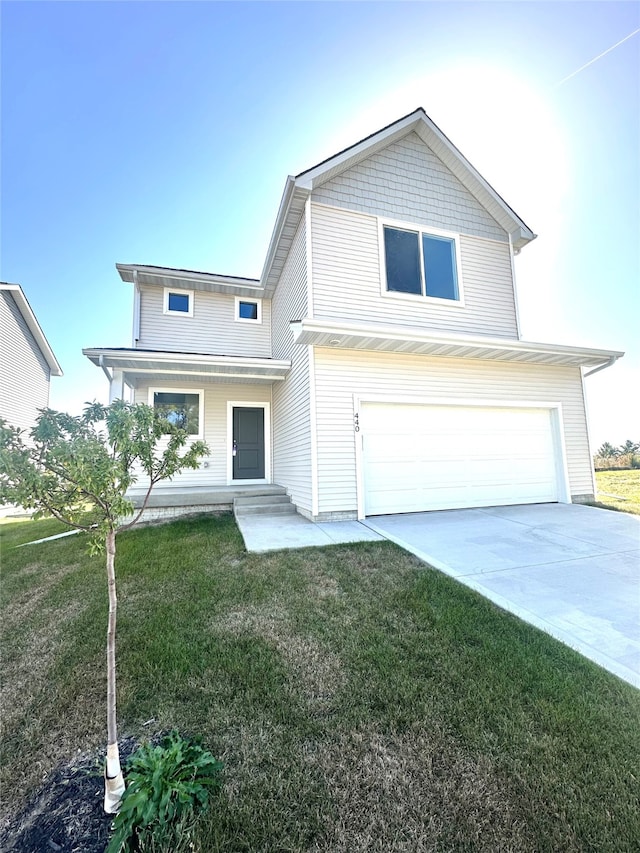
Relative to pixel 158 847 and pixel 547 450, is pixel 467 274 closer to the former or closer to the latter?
pixel 547 450

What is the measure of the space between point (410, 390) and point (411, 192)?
455 centimetres

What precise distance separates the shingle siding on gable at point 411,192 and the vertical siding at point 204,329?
4264 millimetres

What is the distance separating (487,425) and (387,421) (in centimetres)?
241

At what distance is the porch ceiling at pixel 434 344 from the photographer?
6250mm

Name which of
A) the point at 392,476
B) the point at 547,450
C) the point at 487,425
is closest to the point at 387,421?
the point at 392,476

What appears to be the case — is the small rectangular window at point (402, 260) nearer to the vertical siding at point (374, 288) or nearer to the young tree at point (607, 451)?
the vertical siding at point (374, 288)

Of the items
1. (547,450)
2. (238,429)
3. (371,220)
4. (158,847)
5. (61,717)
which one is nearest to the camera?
(158,847)

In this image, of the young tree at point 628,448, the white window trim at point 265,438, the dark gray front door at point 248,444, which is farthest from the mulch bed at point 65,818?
the young tree at point 628,448

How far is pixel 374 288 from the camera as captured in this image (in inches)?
293

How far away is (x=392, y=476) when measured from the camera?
7086 millimetres

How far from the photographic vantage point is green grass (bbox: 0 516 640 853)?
1.49 meters

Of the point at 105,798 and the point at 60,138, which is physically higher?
the point at 60,138

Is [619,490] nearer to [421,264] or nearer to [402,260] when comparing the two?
[421,264]

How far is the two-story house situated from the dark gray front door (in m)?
0.49
